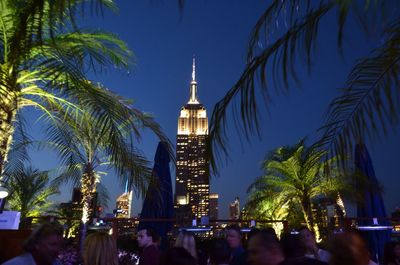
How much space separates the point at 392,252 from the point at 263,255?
3253mm

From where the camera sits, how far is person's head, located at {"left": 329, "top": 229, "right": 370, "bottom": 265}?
2357 mm

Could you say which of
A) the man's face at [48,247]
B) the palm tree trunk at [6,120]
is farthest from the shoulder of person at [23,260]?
the palm tree trunk at [6,120]

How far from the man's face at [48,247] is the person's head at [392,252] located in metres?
4.24

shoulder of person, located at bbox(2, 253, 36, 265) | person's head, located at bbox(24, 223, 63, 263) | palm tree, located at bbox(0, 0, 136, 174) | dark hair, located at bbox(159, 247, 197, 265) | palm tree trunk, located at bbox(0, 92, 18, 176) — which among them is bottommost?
shoulder of person, located at bbox(2, 253, 36, 265)

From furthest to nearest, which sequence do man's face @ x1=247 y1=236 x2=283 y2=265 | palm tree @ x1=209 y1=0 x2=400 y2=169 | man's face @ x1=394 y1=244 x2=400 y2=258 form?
man's face @ x1=394 y1=244 x2=400 y2=258
man's face @ x1=247 y1=236 x2=283 y2=265
palm tree @ x1=209 y1=0 x2=400 y2=169

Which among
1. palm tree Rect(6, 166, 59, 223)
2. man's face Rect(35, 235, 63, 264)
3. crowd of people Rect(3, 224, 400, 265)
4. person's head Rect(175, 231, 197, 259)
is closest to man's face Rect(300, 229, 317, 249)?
crowd of people Rect(3, 224, 400, 265)

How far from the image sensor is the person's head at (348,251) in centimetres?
236

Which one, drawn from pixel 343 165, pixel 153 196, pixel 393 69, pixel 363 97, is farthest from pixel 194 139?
pixel 153 196

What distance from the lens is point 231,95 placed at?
2.92m

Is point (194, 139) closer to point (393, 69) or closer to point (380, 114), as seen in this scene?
point (380, 114)

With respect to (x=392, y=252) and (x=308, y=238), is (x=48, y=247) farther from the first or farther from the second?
(x=392, y=252)

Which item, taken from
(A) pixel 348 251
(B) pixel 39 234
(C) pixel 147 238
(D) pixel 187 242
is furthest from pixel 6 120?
(A) pixel 348 251

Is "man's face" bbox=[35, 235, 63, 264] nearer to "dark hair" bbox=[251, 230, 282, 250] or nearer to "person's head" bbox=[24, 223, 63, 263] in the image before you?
"person's head" bbox=[24, 223, 63, 263]

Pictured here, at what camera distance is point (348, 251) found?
7.77ft
